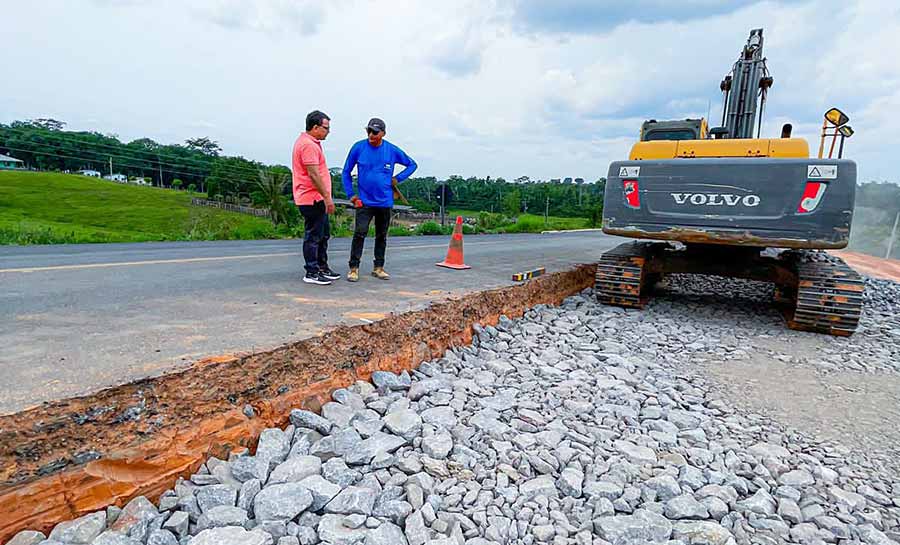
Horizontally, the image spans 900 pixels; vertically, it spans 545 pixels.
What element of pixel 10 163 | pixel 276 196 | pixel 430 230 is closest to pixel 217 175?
pixel 276 196

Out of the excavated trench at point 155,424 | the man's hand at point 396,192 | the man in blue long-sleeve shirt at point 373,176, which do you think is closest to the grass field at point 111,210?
the man's hand at point 396,192

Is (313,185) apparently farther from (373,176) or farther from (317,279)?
(317,279)

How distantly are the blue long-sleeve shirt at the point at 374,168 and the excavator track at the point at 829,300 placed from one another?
4.69m

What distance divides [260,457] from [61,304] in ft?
8.26

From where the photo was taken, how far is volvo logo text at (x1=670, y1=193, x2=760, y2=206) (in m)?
5.02

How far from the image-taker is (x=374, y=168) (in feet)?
16.5

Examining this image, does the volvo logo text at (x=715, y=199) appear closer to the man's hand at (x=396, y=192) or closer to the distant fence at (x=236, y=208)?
the man's hand at (x=396, y=192)

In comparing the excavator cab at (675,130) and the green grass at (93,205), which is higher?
the excavator cab at (675,130)

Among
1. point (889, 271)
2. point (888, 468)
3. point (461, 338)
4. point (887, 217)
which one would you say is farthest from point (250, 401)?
point (887, 217)

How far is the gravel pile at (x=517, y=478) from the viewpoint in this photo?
6.66 feet

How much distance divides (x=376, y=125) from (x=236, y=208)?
33977 mm

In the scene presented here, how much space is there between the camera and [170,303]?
3.90m

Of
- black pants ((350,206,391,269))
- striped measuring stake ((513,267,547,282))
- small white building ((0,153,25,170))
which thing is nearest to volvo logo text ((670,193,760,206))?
striped measuring stake ((513,267,547,282))

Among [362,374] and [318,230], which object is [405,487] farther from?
[318,230]
